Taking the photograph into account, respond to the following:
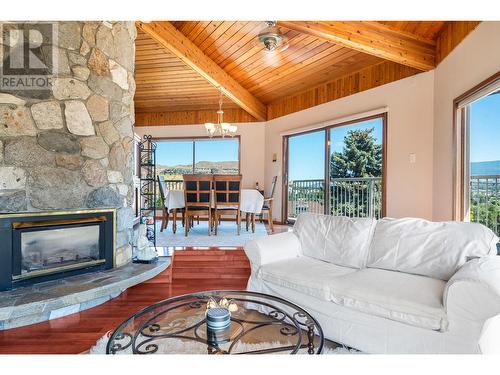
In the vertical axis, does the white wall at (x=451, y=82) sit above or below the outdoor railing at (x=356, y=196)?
above

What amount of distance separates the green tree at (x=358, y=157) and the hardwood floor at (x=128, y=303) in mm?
2589

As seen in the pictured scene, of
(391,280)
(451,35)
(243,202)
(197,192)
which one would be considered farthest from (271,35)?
(391,280)

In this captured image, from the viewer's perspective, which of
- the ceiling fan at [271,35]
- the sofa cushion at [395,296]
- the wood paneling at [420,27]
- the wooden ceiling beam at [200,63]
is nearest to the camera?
the sofa cushion at [395,296]

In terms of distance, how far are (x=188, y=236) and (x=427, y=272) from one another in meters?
3.21

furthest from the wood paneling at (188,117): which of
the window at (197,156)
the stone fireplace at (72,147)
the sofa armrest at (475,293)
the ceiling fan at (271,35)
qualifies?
the sofa armrest at (475,293)

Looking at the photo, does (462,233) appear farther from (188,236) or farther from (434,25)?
(188,236)

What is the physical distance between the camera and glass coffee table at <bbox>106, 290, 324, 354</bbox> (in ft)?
4.17

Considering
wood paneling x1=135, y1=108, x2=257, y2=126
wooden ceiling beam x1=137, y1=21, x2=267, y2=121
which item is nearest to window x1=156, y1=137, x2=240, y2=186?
wood paneling x1=135, y1=108, x2=257, y2=126

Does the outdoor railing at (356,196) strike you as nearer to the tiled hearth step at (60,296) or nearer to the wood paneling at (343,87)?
the wood paneling at (343,87)

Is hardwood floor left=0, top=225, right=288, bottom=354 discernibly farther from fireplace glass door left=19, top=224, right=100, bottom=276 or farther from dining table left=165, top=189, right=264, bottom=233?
dining table left=165, top=189, right=264, bottom=233

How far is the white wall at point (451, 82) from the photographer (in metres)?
2.46
